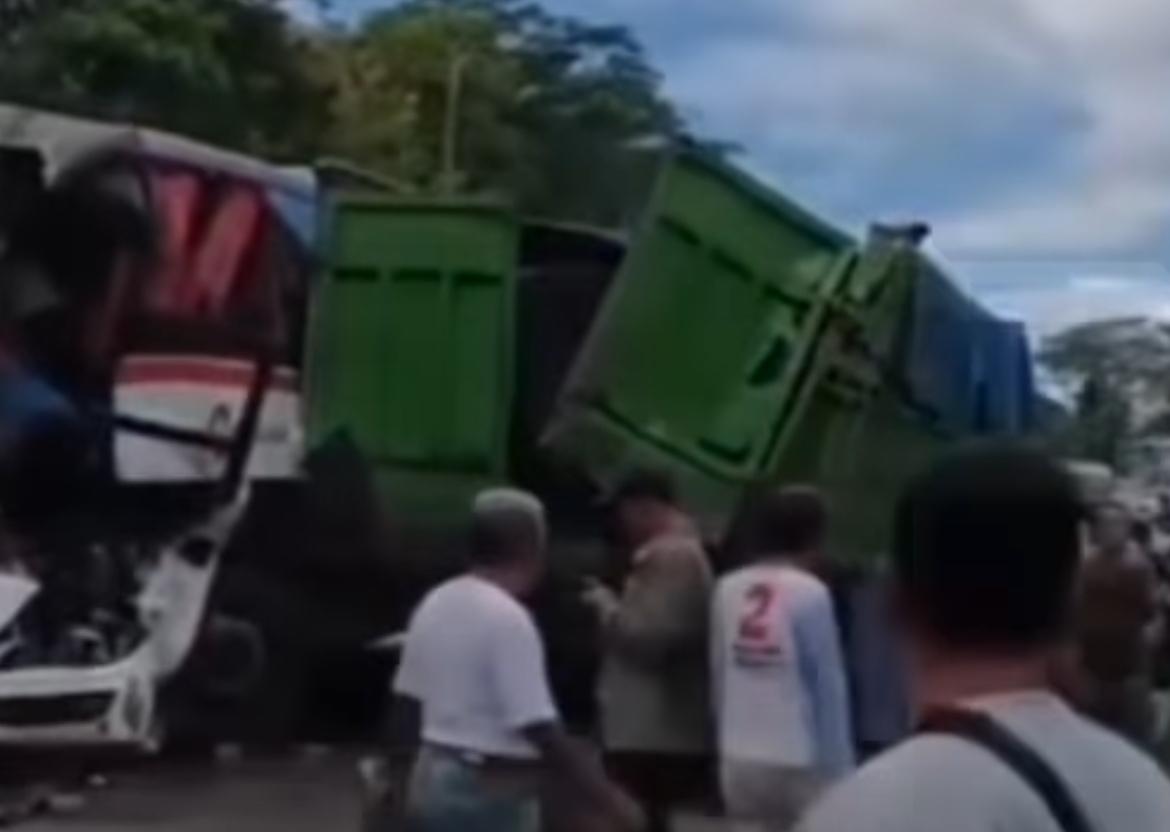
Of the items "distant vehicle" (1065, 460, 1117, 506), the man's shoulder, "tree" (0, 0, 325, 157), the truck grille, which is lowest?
the truck grille

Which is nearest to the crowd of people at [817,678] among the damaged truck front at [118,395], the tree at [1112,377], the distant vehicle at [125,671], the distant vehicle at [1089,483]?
the distant vehicle at [1089,483]

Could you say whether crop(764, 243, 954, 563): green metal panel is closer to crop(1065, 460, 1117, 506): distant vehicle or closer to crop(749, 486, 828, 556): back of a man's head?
crop(1065, 460, 1117, 506): distant vehicle

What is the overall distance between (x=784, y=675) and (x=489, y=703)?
5.12 ft

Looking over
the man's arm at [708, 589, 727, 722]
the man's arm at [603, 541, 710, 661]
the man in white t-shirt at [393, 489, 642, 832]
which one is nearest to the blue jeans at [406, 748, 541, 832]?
the man in white t-shirt at [393, 489, 642, 832]

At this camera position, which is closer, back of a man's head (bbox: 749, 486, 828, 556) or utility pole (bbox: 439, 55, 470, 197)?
back of a man's head (bbox: 749, 486, 828, 556)

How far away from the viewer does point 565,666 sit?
1762cm

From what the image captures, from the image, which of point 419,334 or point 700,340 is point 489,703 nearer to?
point 700,340

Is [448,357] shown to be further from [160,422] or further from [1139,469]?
[1139,469]

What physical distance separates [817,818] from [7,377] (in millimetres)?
12097

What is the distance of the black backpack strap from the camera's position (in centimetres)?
349

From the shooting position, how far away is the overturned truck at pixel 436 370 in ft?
51.8

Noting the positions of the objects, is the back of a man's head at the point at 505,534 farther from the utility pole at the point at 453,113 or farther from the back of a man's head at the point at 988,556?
the utility pole at the point at 453,113

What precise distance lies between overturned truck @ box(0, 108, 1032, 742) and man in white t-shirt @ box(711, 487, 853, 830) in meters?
5.03

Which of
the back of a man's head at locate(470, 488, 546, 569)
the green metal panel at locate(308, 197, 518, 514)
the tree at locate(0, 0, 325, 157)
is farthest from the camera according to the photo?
the tree at locate(0, 0, 325, 157)
